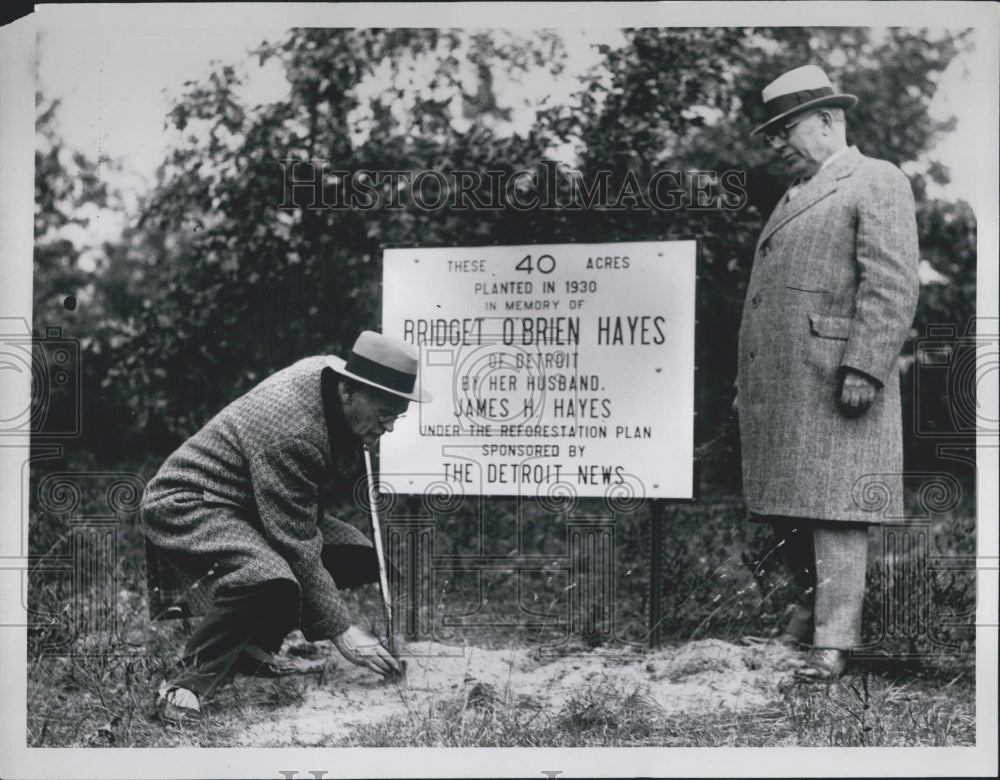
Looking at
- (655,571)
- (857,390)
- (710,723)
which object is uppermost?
(857,390)

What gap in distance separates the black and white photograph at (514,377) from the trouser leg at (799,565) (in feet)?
0.07

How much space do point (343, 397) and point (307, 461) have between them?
32 centimetres

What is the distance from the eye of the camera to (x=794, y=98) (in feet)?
16.5

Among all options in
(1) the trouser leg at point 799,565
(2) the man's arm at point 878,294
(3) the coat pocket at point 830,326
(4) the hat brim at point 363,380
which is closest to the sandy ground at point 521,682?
(1) the trouser leg at point 799,565

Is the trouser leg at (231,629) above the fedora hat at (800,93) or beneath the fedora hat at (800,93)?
beneath

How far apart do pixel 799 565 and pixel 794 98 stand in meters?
2.03

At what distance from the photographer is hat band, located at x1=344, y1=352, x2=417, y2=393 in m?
4.91

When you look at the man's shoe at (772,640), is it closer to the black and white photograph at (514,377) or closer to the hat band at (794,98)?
the black and white photograph at (514,377)

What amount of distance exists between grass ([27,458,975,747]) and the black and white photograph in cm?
1

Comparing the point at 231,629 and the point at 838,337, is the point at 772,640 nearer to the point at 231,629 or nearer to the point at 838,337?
the point at 838,337

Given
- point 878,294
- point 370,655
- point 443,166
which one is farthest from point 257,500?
point 878,294

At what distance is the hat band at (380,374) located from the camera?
193 inches

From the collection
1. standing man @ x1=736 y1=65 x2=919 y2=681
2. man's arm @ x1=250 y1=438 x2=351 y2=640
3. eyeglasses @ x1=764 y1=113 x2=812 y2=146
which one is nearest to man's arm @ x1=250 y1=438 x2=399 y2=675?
man's arm @ x1=250 y1=438 x2=351 y2=640

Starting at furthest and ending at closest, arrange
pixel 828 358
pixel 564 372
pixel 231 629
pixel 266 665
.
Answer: pixel 564 372 < pixel 266 665 < pixel 828 358 < pixel 231 629
